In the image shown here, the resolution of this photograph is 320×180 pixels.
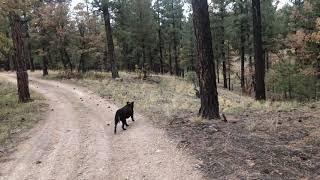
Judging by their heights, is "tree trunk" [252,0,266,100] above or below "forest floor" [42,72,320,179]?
above

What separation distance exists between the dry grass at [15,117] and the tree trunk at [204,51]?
6.29m

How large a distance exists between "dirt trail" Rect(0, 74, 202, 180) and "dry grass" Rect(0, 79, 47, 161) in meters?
0.48

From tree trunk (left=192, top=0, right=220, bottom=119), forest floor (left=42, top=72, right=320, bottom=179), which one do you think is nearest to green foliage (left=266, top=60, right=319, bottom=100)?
forest floor (left=42, top=72, right=320, bottom=179)

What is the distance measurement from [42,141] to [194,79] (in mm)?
30531

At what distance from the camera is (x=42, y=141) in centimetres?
1191

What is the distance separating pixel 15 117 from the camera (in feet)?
53.9

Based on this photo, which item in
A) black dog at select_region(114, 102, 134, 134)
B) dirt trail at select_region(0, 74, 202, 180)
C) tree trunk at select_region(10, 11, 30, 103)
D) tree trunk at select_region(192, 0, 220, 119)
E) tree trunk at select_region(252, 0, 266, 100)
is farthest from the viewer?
tree trunk at select_region(10, 11, 30, 103)

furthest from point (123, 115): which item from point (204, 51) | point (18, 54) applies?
point (18, 54)

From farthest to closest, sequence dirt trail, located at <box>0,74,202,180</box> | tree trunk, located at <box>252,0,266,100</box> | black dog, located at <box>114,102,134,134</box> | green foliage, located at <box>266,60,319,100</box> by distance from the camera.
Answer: green foliage, located at <box>266,60,319,100</box>, tree trunk, located at <box>252,0,266,100</box>, black dog, located at <box>114,102,134,134</box>, dirt trail, located at <box>0,74,202,180</box>

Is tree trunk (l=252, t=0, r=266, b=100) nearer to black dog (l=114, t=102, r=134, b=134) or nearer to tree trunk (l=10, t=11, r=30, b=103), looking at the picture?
black dog (l=114, t=102, r=134, b=134)

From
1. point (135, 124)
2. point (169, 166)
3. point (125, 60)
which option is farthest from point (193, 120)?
point (125, 60)

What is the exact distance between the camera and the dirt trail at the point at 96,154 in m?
8.54

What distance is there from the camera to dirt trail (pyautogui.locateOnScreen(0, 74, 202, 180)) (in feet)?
28.0

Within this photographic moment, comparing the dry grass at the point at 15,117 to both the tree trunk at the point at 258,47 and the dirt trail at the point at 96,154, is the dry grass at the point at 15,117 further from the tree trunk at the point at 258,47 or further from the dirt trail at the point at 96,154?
the tree trunk at the point at 258,47
